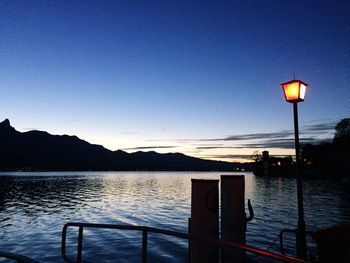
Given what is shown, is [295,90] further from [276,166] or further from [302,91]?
[276,166]

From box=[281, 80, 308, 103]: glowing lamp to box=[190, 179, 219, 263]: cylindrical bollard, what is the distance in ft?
14.1

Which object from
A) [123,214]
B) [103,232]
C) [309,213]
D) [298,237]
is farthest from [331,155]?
[298,237]

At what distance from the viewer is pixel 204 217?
5.91 metres

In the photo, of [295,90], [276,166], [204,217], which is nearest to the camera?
[204,217]

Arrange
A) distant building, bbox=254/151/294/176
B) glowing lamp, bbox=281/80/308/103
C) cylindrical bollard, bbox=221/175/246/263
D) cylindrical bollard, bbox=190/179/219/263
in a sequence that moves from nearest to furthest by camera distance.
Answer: cylindrical bollard, bbox=190/179/219/263 < cylindrical bollard, bbox=221/175/246/263 < glowing lamp, bbox=281/80/308/103 < distant building, bbox=254/151/294/176

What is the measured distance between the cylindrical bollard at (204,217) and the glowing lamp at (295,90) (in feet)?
14.1

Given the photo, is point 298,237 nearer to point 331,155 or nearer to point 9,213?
point 9,213

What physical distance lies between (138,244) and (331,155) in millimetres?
140101

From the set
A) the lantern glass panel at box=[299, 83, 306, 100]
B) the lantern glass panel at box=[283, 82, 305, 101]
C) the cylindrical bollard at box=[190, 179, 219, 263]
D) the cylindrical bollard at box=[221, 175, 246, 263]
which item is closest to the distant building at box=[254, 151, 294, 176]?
the lantern glass panel at box=[299, 83, 306, 100]

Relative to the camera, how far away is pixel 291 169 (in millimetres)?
164250

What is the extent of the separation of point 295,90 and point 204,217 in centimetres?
491

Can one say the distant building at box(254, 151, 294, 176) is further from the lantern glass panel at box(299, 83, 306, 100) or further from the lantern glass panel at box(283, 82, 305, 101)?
the lantern glass panel at box(283, 82, 305, 101)

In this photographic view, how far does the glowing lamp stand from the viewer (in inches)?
337

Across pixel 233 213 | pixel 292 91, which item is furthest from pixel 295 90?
pixel 233 213
